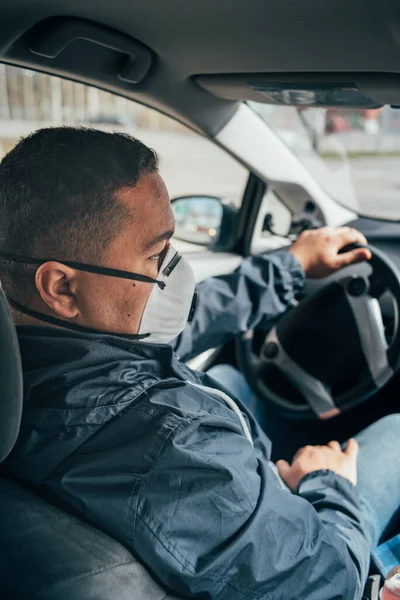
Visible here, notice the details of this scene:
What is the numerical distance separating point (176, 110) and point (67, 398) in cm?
126

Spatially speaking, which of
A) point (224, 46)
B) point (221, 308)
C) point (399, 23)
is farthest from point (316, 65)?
point (221, 308)

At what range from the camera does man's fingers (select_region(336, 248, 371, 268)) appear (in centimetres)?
228

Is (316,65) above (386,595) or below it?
above

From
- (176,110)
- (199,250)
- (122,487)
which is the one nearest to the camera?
(122,487)

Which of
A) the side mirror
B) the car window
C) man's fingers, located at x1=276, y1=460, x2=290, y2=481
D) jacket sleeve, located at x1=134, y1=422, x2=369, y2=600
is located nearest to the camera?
jacket sleeve, located at x1=134, y1=422, x2=369, y2=600

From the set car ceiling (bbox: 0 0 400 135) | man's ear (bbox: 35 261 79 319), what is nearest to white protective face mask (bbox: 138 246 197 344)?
man's ear (bbox: 35 261 79 319)

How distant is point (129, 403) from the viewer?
4.21 ft

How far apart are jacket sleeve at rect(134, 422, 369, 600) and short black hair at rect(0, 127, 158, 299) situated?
40 cm

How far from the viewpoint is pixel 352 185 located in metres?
3.09

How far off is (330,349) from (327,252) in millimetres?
378

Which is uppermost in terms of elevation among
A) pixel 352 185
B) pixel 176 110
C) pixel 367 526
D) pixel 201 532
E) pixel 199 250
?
pixel 176 110

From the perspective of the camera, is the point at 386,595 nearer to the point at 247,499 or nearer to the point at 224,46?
the point at 247,499

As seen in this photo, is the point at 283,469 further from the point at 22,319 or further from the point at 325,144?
the point at 325,144

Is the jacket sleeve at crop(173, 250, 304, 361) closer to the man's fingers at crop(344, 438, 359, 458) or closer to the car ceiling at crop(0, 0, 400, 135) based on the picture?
the man's fingers at crop(344, 438, 359, 458)
